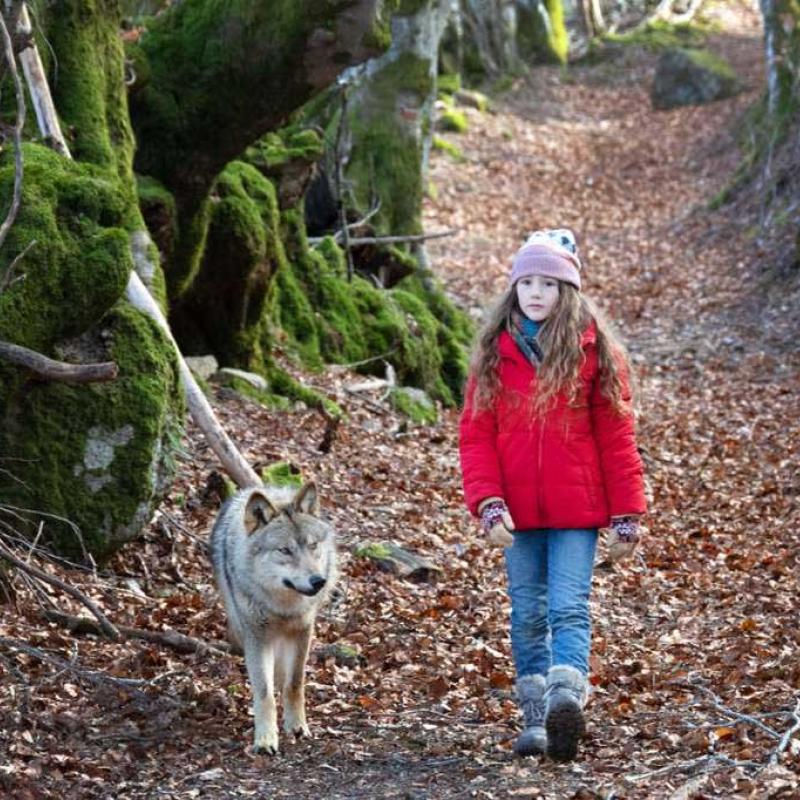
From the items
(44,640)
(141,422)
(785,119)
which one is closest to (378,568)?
(141,422)

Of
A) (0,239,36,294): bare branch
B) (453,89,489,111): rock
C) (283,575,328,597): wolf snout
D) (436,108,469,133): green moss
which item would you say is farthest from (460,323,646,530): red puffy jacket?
(453,89,489,111): rock

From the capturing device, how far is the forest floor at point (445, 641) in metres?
5.80

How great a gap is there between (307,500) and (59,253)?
2454mm

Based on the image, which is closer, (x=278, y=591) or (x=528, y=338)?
(x=528, y=338)

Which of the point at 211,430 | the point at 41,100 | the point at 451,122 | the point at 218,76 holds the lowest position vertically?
the point at 211,430

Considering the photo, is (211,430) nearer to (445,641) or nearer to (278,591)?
(445,641)

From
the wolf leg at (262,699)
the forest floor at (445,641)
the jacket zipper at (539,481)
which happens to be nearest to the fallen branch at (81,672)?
the forest floor at (445,641)

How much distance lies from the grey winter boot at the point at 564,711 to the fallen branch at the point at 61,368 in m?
2.63

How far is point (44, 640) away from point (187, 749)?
1.19 meters

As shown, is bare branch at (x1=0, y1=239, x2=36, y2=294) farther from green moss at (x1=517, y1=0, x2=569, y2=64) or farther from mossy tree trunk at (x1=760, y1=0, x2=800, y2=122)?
green moss at (x1=517, y1=0, x2=569, y2=64)

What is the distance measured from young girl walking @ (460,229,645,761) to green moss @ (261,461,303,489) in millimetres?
3904

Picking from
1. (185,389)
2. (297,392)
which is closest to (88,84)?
(185,389)

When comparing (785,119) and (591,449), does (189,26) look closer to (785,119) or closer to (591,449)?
(591,449)

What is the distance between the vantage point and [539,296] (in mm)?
6105
